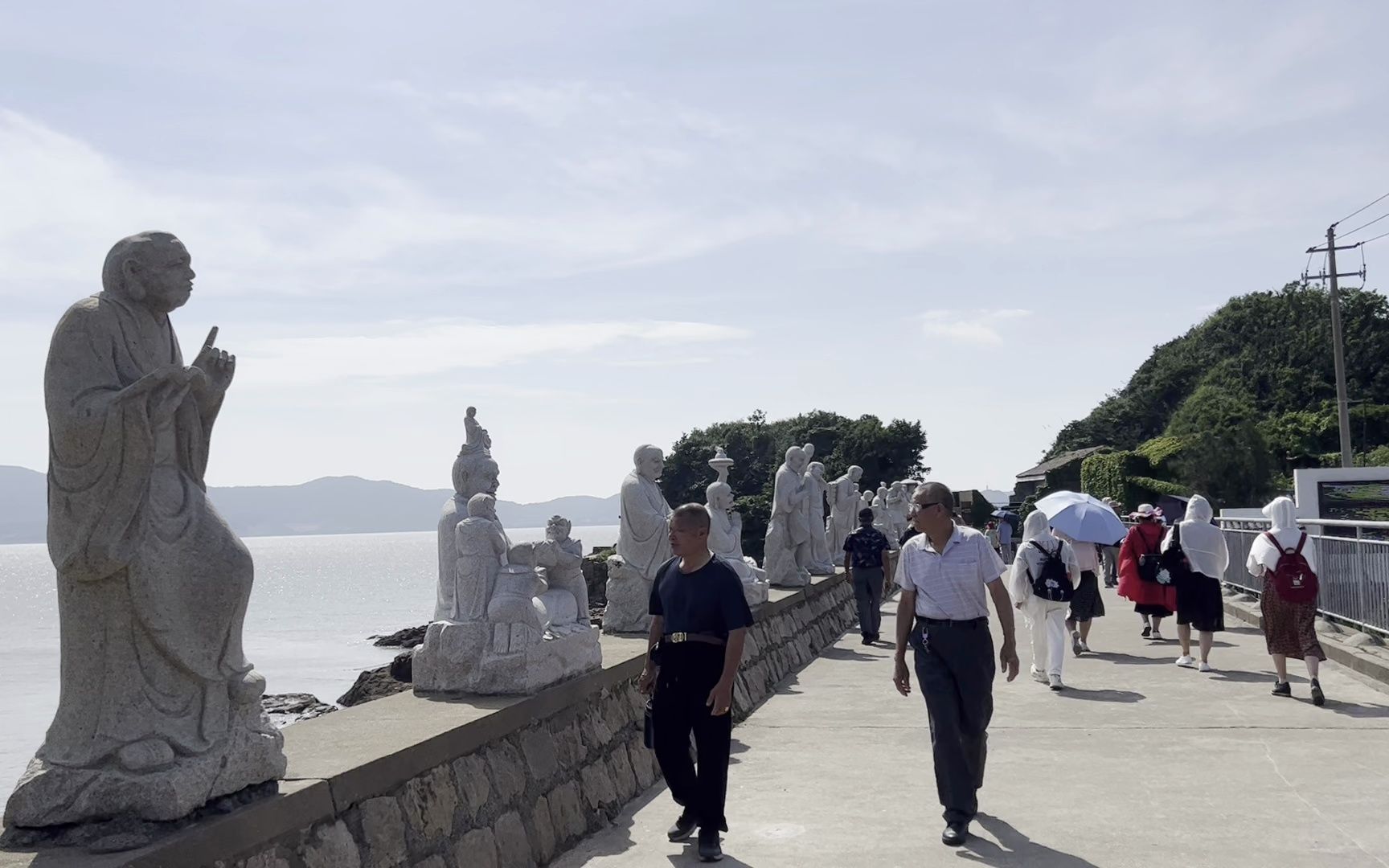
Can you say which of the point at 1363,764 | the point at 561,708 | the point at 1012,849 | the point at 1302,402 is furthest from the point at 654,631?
the point at 1302,402

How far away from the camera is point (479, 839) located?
5.24m

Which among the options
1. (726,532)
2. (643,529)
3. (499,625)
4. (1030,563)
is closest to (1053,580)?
(1030,563)

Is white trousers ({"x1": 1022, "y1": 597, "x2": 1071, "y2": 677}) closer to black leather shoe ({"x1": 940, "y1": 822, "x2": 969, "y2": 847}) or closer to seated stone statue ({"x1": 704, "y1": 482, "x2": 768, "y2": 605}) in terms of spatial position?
seated stone statue ({"x1": 704, "y1": 482, "x2": 768, "y2": 605})

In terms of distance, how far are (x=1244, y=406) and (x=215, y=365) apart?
5384 centimetres

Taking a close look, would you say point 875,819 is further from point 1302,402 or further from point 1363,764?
point 1302,402

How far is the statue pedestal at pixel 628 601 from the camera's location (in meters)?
9.70

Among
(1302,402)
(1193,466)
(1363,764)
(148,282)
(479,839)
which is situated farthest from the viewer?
(1302,402)

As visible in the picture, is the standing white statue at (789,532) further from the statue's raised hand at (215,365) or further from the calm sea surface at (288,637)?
the statue's raised hand at (215,365)

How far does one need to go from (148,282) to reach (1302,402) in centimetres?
6090

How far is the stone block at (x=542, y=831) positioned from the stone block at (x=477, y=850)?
15.8 inches

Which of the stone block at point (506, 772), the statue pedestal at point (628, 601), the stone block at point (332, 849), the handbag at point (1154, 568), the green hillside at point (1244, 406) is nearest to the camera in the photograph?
the stone block at point (332, 849)

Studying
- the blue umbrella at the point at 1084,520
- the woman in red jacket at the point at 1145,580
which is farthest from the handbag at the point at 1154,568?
the blue umbrella at the point at 1084,520

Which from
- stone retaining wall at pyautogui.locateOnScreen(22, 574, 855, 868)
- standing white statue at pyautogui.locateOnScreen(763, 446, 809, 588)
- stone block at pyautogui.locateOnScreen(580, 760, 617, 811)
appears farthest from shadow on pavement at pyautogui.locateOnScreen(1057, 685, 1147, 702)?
standing white statue at pyautogui.locateOnScreen(763, 446, 809, 588)

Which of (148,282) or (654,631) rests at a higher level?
(148,282)
